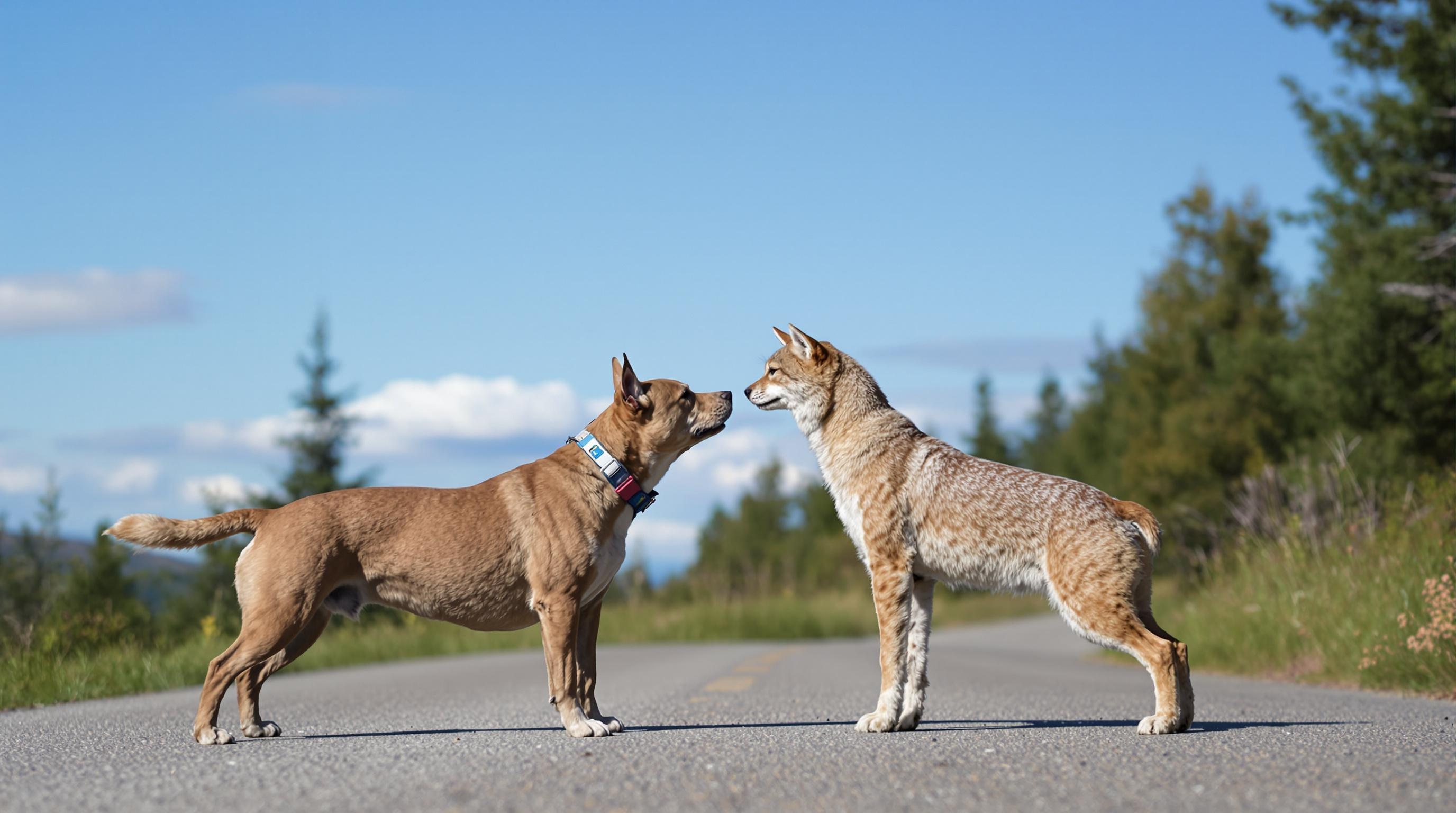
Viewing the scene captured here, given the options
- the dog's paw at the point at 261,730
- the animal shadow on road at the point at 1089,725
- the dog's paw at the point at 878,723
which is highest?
the dog's paw at the point at 261,730

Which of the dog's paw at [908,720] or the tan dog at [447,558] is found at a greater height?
the tan dog at [447,558]

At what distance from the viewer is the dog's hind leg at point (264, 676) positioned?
618cm

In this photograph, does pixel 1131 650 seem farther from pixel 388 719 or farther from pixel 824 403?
pixel 388 719

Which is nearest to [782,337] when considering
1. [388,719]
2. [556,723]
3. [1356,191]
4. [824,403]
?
[824,403]

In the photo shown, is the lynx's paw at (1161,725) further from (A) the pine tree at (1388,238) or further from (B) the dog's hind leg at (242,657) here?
(A) the pine tree at (1388,238)

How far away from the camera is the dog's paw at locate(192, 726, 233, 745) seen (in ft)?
19.1

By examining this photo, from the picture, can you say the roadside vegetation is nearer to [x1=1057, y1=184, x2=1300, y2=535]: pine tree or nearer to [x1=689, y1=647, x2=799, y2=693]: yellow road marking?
[x1=1057, y1=184, x2=1300, y2=535]: pine tree

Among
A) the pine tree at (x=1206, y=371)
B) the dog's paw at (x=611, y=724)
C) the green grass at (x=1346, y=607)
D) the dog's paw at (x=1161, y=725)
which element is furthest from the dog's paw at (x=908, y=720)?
the pine tree at (x=1206, y=371)

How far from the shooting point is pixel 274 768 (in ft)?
15.5

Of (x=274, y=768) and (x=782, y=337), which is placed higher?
(x=782, y=337)

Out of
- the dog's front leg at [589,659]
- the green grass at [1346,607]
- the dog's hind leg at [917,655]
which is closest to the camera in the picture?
the dog's hind leg at [917,655]

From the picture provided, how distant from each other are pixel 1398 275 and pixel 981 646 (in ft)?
36.3

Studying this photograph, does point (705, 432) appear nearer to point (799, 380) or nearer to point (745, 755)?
point (799, 380)

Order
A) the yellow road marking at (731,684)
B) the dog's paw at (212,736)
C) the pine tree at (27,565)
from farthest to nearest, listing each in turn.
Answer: the pine tree at (27,565) < the yellow road marking at (731,684) < the dog's paw at (212,736)
